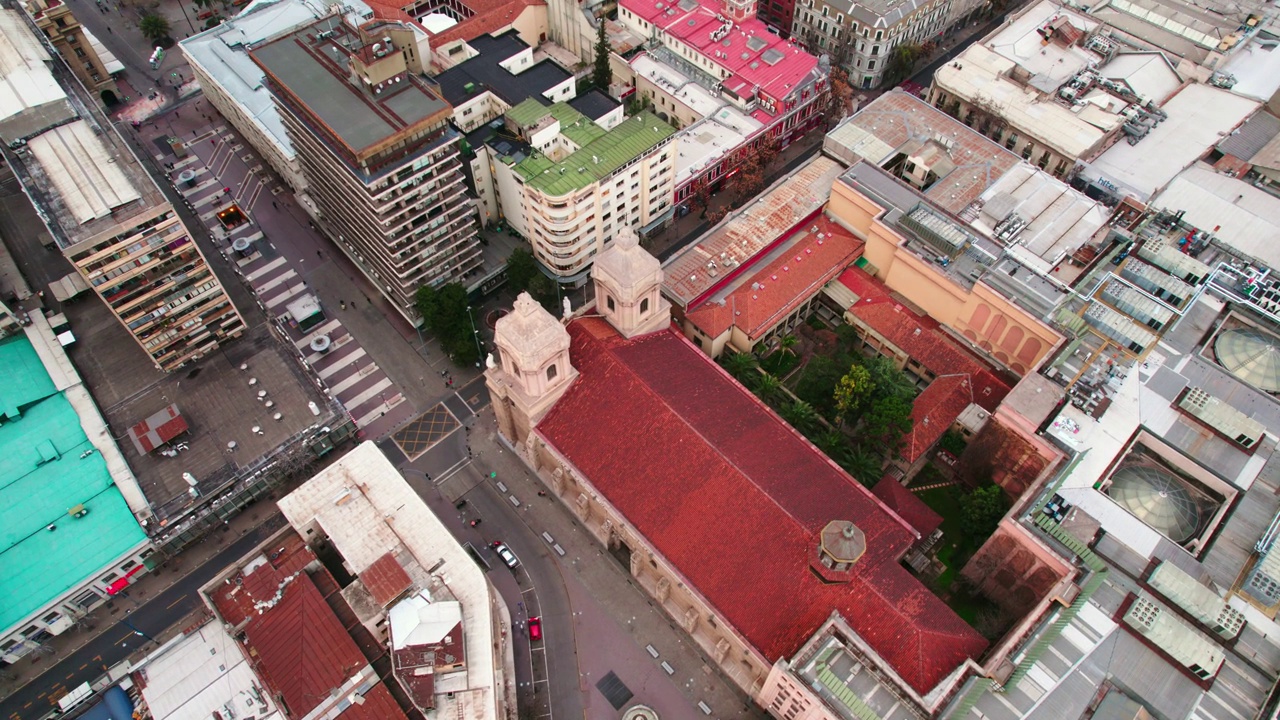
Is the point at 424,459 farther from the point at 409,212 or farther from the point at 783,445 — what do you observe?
the point at 783,445

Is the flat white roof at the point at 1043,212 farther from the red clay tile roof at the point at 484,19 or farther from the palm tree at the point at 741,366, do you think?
the red clay tile roof at the point at 484,19

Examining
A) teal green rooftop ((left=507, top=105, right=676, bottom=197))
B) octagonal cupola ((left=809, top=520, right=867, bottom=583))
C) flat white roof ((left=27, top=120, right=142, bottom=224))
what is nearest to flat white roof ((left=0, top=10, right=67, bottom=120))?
flat white roof ((left=27, top=120, right=142, bottom=224))

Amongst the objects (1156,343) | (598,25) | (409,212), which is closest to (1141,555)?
(1156,343)

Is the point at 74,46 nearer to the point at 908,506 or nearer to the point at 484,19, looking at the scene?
the point at 484,19

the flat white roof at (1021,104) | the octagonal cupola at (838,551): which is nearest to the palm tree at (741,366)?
the octagonal cupola at (838,551)

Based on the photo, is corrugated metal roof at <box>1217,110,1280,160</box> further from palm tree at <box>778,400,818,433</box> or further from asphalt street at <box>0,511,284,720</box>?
asphalt street at <box>0,511,284,720</box>

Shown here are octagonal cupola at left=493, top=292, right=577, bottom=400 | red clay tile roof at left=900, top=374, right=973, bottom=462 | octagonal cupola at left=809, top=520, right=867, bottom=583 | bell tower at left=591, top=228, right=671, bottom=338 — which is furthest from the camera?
red clay tile roof at left=900, top=374, right=973, bottom=462

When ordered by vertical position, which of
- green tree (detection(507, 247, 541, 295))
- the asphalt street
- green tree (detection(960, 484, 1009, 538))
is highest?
green tree (detection(960, 484, 1009, 538))
